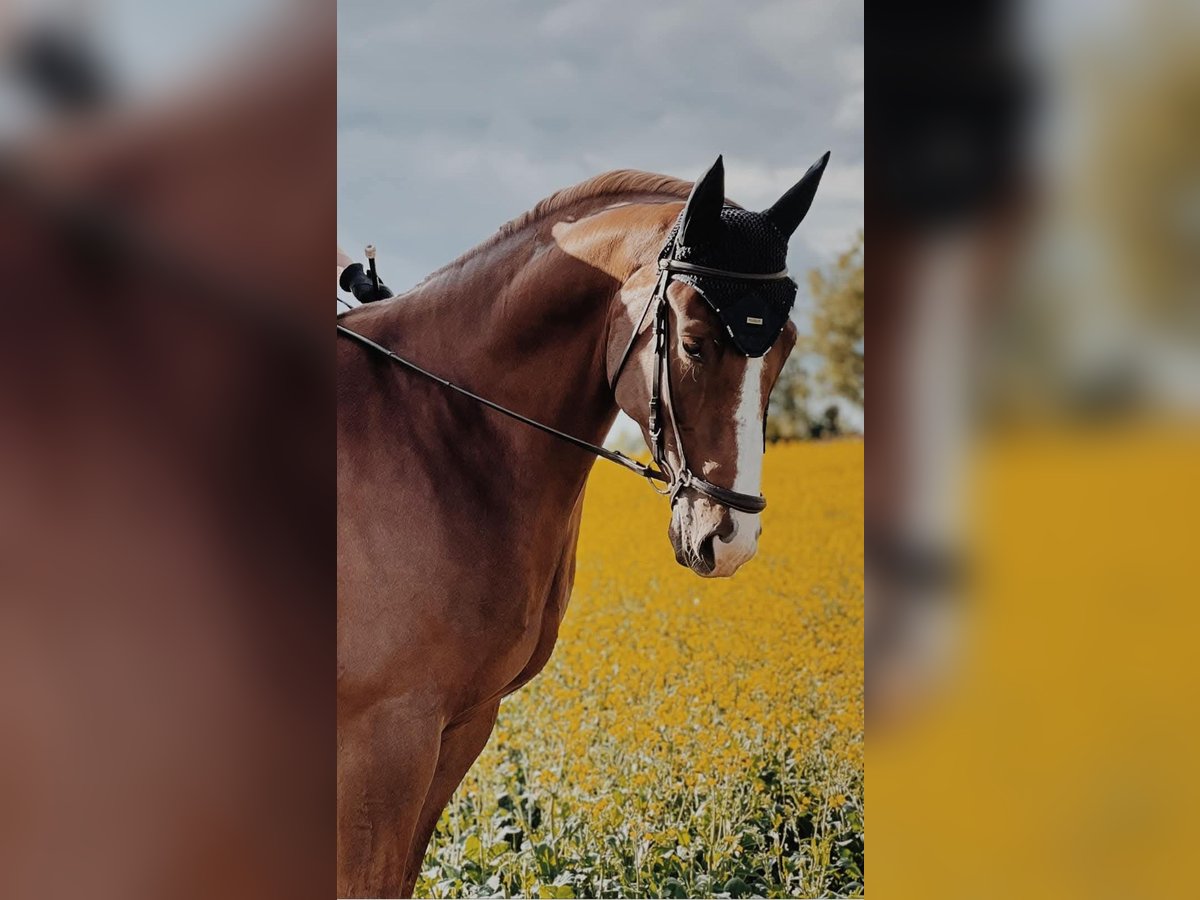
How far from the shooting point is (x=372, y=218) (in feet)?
14.4

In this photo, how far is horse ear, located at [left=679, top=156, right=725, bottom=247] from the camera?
5.29 feet

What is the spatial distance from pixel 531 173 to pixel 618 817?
2742 millimetres

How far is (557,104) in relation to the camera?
4.37 meters

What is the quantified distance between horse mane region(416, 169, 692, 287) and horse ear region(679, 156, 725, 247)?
0.73 ft

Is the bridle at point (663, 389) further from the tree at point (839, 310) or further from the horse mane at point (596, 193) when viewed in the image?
the tree at point (839, 310)

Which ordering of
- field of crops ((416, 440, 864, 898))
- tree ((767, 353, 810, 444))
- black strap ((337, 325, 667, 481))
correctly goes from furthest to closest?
tree ((767, 353, 810, 444)), field of crops ((416, 440, 864, 898)), black strap ((337, 325, 667, 481))

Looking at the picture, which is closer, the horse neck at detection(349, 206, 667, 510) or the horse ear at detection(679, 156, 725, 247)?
the horse ear at detection(679, 156, 725, 247)
